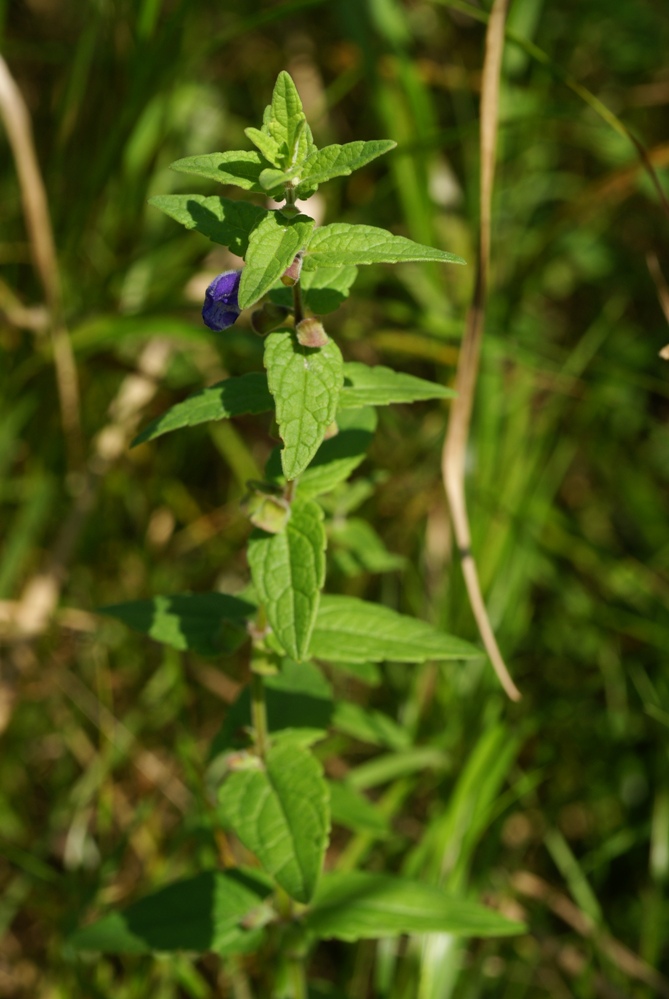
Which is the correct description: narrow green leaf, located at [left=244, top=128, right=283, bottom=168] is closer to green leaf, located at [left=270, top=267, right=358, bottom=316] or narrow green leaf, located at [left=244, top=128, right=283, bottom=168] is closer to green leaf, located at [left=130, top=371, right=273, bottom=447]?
green leaf, located at [left=270, top=267, right=358, bottom=316]

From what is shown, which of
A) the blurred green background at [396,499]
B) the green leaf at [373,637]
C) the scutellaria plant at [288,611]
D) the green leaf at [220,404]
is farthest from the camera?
the blurred green background at [396,499]

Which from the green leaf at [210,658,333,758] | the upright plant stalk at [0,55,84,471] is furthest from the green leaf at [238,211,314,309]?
the upright plant stalk at [0,55,84,471]

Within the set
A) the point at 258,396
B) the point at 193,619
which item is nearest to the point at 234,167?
the point at 258,396

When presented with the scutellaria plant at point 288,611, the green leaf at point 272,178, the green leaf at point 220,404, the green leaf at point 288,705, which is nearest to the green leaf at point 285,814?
the scutellaria plant at point 288,611

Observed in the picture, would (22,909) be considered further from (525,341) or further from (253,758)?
(525,341)

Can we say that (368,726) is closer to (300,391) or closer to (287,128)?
(300,391)

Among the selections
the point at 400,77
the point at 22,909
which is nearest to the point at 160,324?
the point at 400,77

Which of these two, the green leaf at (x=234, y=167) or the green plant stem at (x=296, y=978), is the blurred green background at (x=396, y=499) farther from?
the green leaf at (x=234, y=167)
